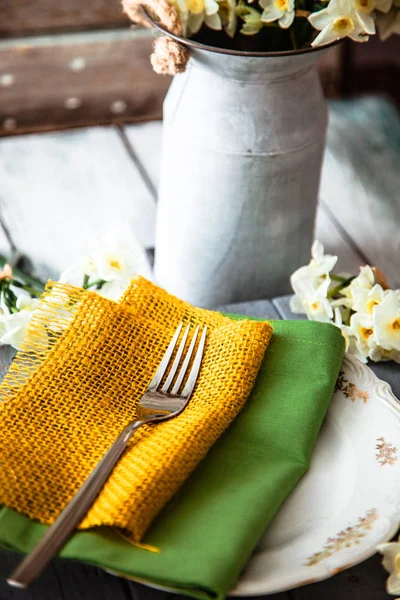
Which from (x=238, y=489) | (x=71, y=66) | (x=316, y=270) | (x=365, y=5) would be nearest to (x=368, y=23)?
(x=365, y=5)

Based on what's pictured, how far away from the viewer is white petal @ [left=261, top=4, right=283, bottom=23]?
2.31 ft

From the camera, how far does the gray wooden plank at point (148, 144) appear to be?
119 cm

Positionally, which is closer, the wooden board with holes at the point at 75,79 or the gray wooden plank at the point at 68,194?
the gray wooden plank at the point at 68,194

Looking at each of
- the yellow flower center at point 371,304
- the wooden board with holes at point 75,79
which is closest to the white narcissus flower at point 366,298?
the yellow flower center at point 371,304

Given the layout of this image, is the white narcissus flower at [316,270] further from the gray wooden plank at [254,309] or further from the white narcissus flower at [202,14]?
the white narcissus flower at [202,14]

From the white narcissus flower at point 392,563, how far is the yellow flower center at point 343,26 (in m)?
0.44

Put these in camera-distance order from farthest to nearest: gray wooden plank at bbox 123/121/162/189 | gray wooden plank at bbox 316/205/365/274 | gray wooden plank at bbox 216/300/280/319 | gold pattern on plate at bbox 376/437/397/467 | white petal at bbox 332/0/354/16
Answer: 1. gray wooden plank at bbox 123/121/162/189
2. gray wooden plank at bbox 316/205/365/274
3. gray wooden plank at bbox 216/300/280/319
4. white petal at bbox 332/0/354/16
5. gold pattern on plate at bbox 376/437/397/467

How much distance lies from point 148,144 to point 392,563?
866mm

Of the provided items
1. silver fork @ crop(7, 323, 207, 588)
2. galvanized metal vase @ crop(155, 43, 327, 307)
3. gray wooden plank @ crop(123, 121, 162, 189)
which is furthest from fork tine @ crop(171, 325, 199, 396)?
gray wooden plank @ crop(123, 121, 162, 189)

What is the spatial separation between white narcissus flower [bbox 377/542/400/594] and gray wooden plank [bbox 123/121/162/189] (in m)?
0.75

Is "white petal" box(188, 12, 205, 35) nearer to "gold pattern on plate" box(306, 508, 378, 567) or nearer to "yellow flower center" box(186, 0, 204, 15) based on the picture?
"yellow flower center" box(186, 0, 204, 15)

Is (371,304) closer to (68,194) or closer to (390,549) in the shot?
(390,549)

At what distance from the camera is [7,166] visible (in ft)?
3.82

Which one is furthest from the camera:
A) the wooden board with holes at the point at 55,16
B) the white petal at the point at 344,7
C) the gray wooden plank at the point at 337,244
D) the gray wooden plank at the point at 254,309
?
the wooden board with holes at the point at 55,16
